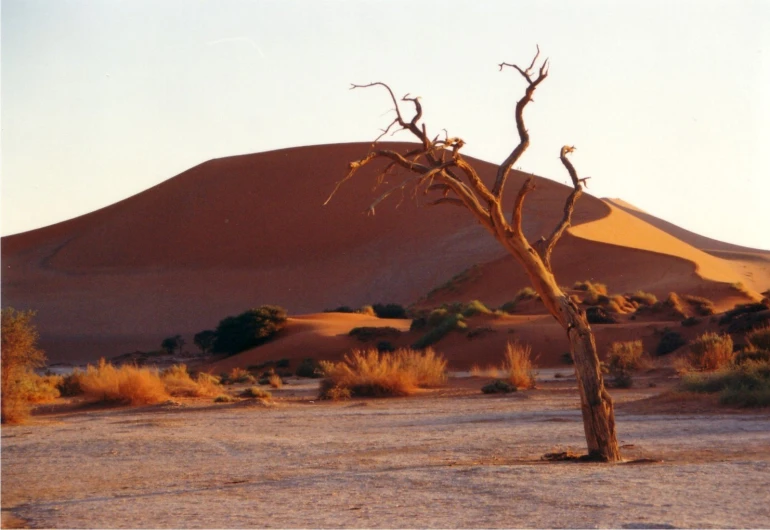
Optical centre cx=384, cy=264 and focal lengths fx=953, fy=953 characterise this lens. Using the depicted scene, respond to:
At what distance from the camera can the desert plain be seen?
28.7 feet

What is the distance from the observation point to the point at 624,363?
27.5 m

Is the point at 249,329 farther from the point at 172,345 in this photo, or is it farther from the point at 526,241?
the point at 526,241

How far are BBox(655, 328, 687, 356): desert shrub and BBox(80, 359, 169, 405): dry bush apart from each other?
58.1ft

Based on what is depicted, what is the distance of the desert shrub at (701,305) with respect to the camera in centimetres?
4313

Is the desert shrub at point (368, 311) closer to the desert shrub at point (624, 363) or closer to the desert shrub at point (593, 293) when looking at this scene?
the desert shrub at point (593, 293)

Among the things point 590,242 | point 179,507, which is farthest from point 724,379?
point 590,242

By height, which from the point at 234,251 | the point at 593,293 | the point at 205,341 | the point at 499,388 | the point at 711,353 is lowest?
the point at 499,388

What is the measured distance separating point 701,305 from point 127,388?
95.6 ft

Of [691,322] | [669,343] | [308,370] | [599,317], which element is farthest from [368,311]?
[669,343]

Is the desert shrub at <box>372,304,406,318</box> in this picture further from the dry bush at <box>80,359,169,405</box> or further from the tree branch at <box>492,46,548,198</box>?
the tree branch at <box>492,46,548,198</box>

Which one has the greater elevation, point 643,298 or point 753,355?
point 643,298

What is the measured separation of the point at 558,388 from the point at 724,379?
5.82 m

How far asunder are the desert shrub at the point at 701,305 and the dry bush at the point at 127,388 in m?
27.0

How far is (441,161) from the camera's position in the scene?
11562 mm
